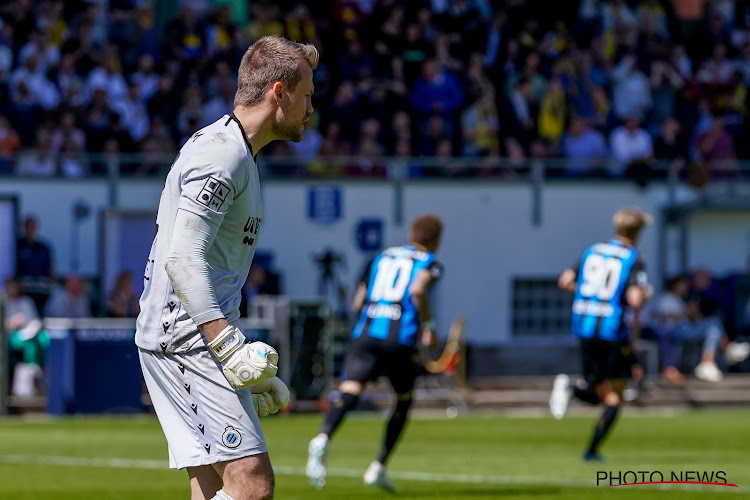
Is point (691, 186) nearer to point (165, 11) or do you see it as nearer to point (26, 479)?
point (165, 11)

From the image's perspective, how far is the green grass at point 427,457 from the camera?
1199 centimetres

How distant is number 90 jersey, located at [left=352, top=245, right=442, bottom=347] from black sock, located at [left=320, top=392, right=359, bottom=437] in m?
0.59

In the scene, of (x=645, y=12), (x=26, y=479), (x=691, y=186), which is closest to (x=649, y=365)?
(x=691, y=186)

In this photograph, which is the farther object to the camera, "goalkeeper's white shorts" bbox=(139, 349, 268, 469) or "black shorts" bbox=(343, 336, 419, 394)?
"black shorts" bbox=(343, 336, 419, 394)

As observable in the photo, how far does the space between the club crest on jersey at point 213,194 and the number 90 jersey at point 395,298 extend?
714 centimetres

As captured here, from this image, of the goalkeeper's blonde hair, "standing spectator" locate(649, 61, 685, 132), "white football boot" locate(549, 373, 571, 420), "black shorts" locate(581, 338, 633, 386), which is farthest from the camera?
"standing spectator" locate(649, 61, 685, 132)

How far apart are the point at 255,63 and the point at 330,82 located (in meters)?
21.9

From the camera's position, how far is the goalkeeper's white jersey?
549cm

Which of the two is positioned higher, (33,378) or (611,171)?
(611,171)

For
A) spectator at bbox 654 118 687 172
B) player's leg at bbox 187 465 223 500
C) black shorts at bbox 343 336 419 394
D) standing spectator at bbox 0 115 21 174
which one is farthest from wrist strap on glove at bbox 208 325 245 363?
spectator at bbox 654 118 687 172

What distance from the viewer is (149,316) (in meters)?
5.75

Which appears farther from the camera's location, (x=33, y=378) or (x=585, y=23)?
(x=585, y=23)

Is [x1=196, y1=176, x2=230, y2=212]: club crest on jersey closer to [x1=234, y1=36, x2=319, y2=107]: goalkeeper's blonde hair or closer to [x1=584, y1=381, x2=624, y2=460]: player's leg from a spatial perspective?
[x1=234, y1=36, x2=319, y2=107]: goalkeeper's blonde hair

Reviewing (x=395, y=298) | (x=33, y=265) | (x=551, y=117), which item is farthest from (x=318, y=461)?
(x=551, y=117)
